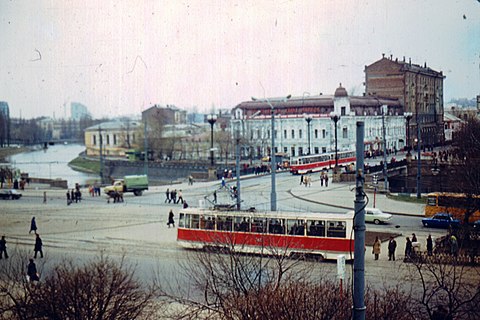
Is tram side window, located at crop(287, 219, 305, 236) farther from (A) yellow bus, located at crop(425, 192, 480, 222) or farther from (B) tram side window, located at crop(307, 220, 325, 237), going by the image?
(A) yellow bus, located at crop(425, 192, 480, 222)

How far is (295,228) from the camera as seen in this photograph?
913 centimetres

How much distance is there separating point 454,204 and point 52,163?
19.1 metres

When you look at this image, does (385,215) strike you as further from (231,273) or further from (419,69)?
(231,273)

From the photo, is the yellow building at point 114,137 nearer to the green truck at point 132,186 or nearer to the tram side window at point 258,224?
the green truck at point 132,186

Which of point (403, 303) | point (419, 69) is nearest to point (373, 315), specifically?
point (403, 303)

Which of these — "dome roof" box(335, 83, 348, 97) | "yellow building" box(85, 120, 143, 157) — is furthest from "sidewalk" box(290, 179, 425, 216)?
"yellow building" box(85, 120, 143, 157)

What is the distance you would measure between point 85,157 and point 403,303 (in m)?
26.1

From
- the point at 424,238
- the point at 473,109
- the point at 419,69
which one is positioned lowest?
the point at 424,238

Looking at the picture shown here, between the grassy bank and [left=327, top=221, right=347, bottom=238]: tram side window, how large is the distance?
20.5 m

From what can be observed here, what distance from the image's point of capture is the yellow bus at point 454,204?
11188 millimetres

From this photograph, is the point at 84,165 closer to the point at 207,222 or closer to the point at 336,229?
the point at 207,222

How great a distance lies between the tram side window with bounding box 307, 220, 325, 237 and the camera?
906 cm

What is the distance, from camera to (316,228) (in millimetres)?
9109

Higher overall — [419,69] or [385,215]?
[419,69]
